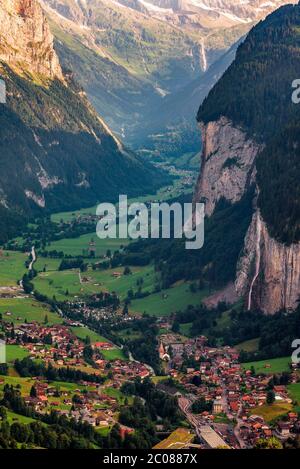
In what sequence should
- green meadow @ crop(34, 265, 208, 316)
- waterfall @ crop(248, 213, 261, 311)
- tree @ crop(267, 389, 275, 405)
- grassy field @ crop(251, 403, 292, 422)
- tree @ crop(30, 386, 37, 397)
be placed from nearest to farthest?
grassy field @ crop(251, 403, 292, 422) → tree @ crop(267, 389, 275, 405) → tree @ crop(30, 386, 37, 397) → waterfall @ crop(248, 213, 261, 311) → green meadow @ crop(34, 265, 208, 316)

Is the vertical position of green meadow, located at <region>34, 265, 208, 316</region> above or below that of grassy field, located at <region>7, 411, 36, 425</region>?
above

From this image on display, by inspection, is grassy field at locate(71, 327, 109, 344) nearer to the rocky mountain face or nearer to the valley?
the valley

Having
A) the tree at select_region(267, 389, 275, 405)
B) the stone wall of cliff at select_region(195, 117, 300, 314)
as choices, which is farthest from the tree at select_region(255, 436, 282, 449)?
the stone wall of cliff at select_region(195, 117, 300, 314)

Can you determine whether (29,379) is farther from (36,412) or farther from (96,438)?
(96,438)

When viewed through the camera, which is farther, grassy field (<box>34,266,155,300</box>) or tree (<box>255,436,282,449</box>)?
grassy field (<box>34,266,155,300</box>)

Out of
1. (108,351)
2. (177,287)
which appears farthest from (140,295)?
(108,351)

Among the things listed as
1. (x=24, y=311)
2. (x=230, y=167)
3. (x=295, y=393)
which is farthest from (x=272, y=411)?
(x=230, y=167)

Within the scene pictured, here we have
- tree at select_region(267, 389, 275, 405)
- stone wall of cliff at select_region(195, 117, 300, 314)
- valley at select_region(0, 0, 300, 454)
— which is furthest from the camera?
stone wall of cliff at select_region(195, 117, 300, 314)

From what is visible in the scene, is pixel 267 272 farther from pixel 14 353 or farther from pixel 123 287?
pixel 123 287

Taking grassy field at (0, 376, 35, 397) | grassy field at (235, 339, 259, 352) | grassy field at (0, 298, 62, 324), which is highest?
grassy field at (0, 298, 62, 324)
